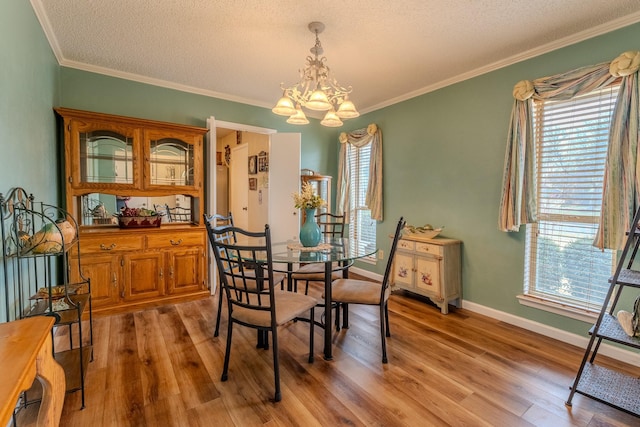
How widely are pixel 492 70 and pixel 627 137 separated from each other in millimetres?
1324

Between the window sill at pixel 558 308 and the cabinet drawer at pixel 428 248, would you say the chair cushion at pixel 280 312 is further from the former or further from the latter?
the window sill at pixel 558 308

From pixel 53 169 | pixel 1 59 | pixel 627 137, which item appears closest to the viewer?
pixel 1 59

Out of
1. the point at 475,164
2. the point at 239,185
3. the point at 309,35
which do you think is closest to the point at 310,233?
the point at 309,35

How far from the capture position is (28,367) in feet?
2.72

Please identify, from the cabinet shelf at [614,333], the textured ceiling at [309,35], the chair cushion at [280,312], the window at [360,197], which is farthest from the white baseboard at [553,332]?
the textured ceiling at [309,35]

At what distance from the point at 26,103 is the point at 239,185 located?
3.90 m

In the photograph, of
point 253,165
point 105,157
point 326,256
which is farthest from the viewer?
point 253,165

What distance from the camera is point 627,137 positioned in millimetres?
2203

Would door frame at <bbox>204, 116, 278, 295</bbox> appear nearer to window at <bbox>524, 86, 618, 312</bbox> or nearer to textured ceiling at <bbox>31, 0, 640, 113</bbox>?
textured ceiling at <bbox>31, 0, 640, 113</bbox>

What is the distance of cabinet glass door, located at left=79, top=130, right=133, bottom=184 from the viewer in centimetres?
307

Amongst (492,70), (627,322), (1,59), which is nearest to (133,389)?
(1,59)

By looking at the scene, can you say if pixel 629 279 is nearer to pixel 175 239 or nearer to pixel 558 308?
pixel 558 308

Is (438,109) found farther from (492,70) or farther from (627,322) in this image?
(627,322)

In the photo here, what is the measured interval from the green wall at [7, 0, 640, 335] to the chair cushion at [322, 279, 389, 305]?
1423 mm
